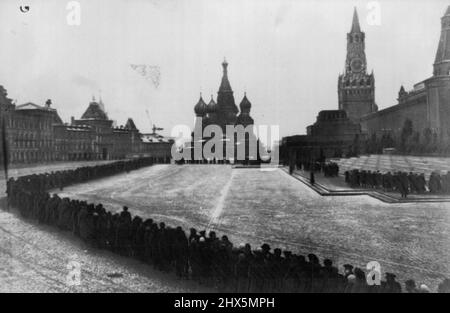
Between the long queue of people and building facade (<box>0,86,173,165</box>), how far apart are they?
114 feet

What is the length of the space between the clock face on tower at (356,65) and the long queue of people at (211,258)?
316ft

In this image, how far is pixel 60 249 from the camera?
11.2m

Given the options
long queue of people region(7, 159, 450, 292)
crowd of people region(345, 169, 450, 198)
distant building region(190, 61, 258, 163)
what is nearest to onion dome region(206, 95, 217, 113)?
distant building region(190, 61, 258, 163)

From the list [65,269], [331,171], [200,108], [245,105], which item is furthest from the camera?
[200,108]

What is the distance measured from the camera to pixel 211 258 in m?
8.37

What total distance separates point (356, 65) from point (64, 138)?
66.1m

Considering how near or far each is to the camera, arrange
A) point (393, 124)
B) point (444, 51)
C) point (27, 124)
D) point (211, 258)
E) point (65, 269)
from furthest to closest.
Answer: point (393, 124), point (27, 124), point (444, 51), point (65, 269), point (211, 258)

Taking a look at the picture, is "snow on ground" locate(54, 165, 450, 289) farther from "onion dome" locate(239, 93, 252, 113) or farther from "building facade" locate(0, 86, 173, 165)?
"onion dome" locate(239, 93, 252, 113)

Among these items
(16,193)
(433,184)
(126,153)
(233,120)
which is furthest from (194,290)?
(126,153)

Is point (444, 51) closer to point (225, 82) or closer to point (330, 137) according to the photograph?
point (330, 137)

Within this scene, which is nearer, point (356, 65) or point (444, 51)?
point (444, 51)

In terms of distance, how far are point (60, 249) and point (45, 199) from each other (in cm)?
420

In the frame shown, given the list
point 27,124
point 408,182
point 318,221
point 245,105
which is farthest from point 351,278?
point 245,105
